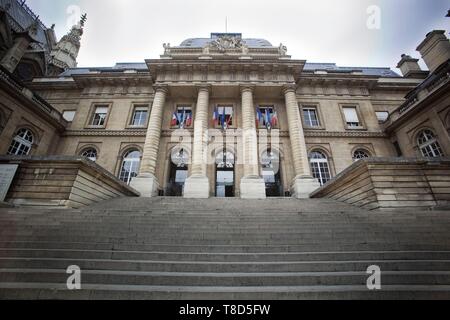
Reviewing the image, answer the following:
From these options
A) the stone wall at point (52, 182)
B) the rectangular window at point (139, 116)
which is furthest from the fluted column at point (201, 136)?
the stone wall at point (52, 182)

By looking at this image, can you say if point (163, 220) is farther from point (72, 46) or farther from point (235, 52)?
point (72, 46)

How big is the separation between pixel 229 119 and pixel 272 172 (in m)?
5.07

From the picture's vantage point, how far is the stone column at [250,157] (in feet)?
39.2

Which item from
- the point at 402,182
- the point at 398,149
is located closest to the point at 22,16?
the point at 402,182

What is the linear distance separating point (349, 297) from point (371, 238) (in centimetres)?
231

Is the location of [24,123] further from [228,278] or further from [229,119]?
[228,278]

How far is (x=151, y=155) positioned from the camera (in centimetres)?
1334

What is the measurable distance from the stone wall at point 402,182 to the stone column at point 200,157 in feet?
24.6

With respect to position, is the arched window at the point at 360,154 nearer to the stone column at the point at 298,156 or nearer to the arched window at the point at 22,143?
the stone column at the point at 298,156

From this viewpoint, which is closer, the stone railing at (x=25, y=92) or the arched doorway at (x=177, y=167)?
the stone railing at (x=25, y=92)

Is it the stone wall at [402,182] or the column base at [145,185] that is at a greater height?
the column base at [145,185]

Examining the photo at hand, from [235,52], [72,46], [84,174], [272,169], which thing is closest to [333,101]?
[272,169]

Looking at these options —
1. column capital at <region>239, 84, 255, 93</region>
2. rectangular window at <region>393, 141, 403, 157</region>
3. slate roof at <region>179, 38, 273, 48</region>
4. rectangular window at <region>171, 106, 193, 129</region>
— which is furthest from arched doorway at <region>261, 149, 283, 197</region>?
slate roof at <region>179, 38, 273, 48</region>
